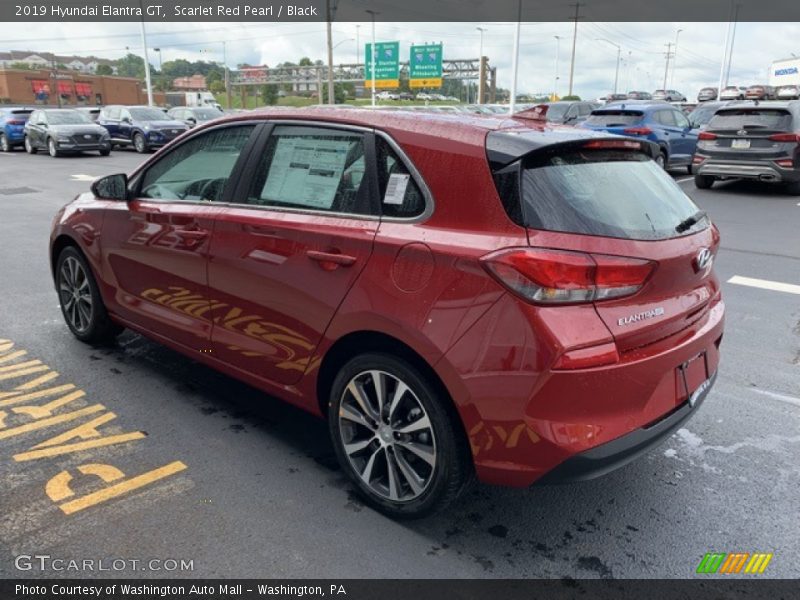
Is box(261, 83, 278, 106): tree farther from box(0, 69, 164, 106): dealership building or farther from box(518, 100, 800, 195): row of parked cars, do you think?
box(518, 100, 800, 195): row of parked cars

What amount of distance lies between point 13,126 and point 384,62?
1201 inches

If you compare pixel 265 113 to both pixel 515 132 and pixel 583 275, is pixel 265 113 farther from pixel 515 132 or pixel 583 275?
pixel 583 275

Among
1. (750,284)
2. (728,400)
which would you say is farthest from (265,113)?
(750,284)

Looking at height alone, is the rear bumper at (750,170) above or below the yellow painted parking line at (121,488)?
above

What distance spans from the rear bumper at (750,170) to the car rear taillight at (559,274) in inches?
472

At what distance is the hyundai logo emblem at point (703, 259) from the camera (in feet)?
8.82


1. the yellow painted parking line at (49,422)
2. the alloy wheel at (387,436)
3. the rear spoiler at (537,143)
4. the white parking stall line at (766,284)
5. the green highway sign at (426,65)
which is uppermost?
the green highway sign at (426,65)

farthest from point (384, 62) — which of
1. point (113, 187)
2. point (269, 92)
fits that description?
point (113, 187)

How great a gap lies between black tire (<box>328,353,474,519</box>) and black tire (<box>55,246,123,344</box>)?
7.93 ft

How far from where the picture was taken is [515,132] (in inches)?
102

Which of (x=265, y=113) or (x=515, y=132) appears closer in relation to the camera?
(x=515, y=132)

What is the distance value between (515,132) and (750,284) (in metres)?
5.19

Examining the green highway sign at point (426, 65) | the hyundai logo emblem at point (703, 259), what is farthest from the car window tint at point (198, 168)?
the green highway sign at point (426, 65)

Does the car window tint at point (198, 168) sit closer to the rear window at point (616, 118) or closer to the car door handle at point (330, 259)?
the car door handle at point (330, 259)
